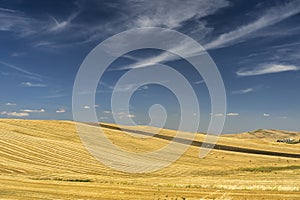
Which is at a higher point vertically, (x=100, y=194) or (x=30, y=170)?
(x=30, y=170)

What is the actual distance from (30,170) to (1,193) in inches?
880

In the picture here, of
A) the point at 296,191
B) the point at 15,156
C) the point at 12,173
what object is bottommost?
the point at 296,191

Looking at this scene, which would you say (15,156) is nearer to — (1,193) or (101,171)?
(101,171)

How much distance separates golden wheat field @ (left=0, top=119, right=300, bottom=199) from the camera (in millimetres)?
29219

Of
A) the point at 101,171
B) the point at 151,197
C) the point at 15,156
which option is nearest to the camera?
the point at 151,197

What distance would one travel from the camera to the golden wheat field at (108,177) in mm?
29219

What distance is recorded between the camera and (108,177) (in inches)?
1818

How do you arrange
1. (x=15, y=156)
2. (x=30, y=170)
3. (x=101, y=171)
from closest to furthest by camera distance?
(x=30, y=170) < (x=101, y=171) < (x=15, y=156)

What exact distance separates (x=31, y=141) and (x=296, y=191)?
200 feet

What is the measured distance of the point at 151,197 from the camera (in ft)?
90.7

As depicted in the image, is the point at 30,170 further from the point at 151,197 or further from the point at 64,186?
the point at 151,197

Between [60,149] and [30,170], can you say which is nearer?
[30,170]

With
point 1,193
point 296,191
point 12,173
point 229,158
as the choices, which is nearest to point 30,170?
point 12,173

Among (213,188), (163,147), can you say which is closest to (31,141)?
(163,147)
